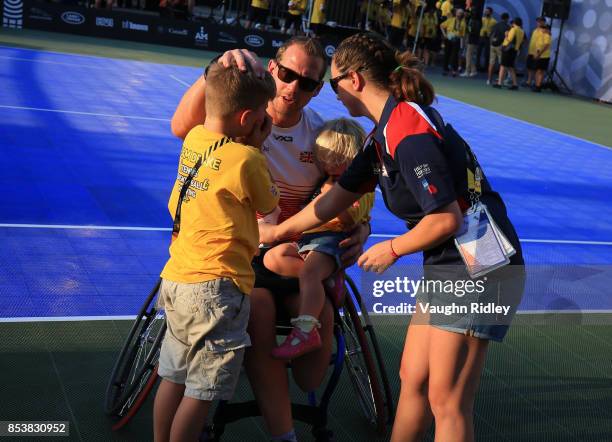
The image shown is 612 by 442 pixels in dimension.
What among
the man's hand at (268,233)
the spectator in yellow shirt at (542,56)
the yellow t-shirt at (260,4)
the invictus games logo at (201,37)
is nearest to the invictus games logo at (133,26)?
the invictus games logo at (201,37)

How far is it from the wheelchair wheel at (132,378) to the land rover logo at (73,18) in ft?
68.1

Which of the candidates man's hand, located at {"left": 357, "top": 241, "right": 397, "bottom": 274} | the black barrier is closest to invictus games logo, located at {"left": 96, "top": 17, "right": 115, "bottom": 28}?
the black barrier

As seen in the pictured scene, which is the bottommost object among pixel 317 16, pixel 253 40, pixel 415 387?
pixel 253 40

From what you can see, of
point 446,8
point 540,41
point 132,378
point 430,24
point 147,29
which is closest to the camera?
point 132,378

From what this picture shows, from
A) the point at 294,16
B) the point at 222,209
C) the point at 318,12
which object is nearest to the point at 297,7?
the point at 294,16

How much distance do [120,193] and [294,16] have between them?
18.1 meters

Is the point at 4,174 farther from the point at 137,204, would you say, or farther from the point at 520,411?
the point at 520,411

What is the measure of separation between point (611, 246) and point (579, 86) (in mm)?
18175

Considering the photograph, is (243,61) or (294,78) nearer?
(243,61)

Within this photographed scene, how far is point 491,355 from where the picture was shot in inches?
209

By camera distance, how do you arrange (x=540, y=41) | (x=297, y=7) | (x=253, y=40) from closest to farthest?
(x=253, y=40) < (x=540, y=41) < (x=297, y=7)

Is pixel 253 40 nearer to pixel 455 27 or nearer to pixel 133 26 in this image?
pixel 133 26

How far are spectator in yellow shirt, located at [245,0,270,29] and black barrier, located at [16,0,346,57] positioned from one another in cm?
72

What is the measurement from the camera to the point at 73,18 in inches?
918
